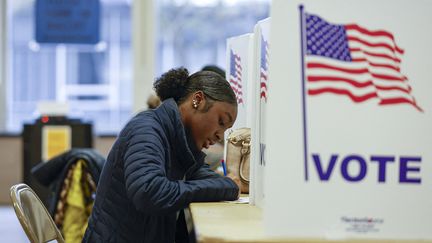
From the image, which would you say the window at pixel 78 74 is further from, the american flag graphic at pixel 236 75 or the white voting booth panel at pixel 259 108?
the white voting booth panel at pixel 259 108

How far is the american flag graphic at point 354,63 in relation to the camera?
158 centimetres

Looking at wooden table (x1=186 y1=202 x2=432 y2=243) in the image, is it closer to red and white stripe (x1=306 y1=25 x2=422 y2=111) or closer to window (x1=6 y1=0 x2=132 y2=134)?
red and white stripe (x1=306 y1=25 x2=422 y2=111)

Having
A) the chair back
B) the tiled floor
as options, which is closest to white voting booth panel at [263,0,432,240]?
the chair back

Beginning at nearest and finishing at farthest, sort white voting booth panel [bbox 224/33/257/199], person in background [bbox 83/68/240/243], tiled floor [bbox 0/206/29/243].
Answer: person in background [bbox 83/68/240/243] → white voting booth panel [bbox 224/33/257/199] → tiled floor [bbox 0/206/29/243]

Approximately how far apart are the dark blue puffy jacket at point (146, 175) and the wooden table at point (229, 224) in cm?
6

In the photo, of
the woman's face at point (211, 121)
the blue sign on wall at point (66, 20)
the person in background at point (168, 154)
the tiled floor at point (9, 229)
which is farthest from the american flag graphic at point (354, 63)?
the blue sign on wall at point (66, 20)

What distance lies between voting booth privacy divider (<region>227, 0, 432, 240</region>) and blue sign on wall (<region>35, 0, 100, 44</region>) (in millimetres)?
6340

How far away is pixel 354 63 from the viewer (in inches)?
63.5

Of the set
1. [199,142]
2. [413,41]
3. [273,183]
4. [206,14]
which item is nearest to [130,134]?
[199,142]

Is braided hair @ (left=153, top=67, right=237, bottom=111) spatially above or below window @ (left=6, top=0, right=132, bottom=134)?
below

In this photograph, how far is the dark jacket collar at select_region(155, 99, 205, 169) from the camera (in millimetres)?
2236

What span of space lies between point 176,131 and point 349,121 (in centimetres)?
78

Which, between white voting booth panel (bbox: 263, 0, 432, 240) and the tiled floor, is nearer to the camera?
white voting booth panel (bbox: 263, 0, 432, 240)

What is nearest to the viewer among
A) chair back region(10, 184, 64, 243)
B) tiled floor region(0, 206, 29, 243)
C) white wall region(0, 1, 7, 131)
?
chair back region(10, 184, 64, 243)
